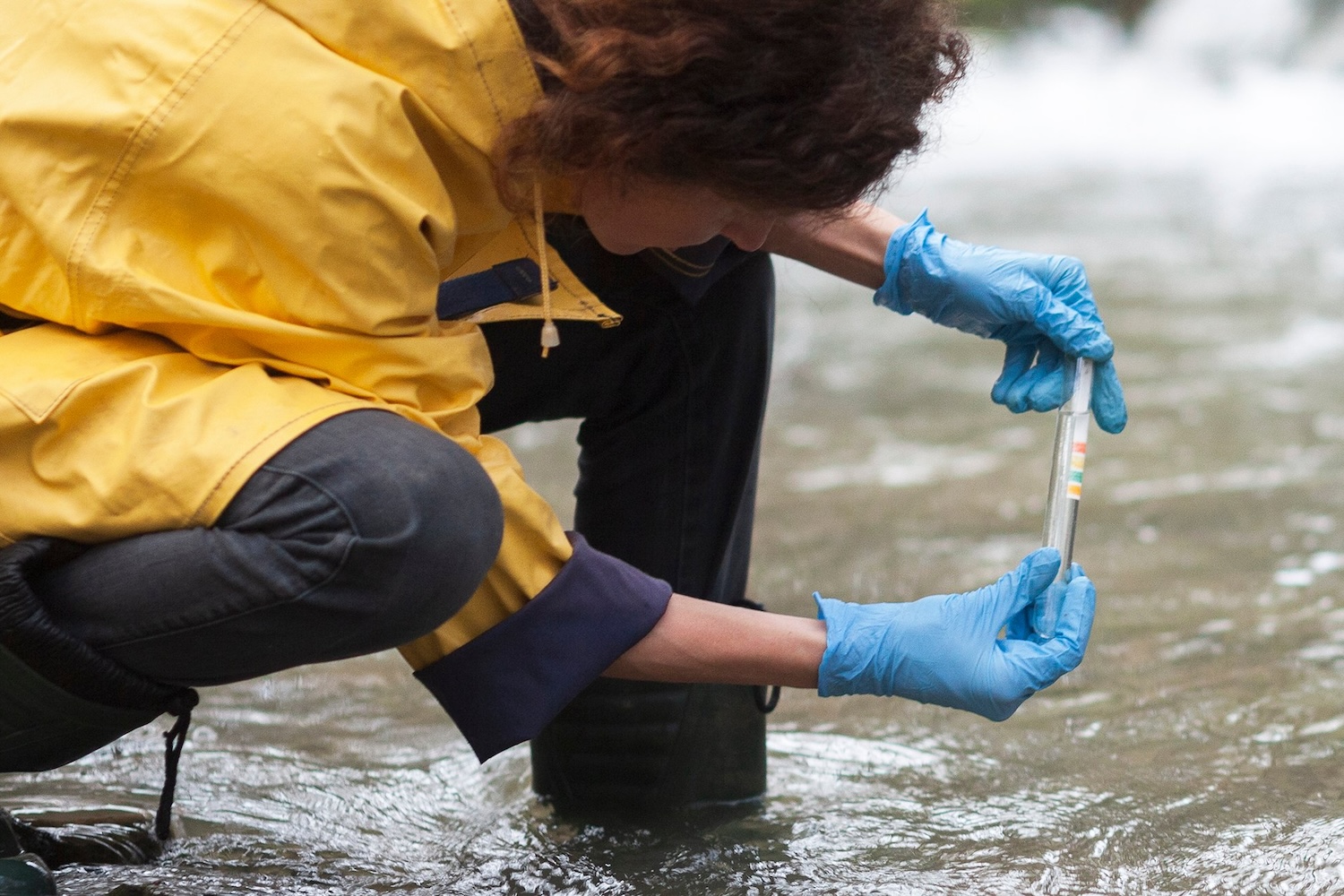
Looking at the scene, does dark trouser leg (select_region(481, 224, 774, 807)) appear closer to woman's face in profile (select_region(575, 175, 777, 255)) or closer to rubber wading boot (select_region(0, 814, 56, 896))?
woman's face in profile (select_region(575, 175, 777, 255))

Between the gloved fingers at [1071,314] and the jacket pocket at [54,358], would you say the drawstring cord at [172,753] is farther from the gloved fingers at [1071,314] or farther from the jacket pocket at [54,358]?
the gloved fingers at [1071,314]

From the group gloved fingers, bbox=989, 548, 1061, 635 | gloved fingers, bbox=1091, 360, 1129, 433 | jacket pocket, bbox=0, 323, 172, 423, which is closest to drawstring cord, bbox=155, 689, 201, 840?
jacket pocket, bbox=0, 323, 172, 423

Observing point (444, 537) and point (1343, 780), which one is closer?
point (444, 537)

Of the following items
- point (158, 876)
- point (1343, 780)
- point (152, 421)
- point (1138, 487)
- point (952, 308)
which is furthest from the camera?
point (1138, 487)

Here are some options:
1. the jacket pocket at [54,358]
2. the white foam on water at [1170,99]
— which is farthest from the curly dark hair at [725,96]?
the white foam on water at [1170,99]

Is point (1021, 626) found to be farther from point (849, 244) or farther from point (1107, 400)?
point (849, 244)

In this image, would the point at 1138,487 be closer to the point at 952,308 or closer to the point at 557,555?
the point at 952,308

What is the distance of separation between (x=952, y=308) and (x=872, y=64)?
1.63 ft

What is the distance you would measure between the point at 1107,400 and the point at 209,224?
901 millimetres

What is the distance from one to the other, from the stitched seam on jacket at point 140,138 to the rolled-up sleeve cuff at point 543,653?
0.42m

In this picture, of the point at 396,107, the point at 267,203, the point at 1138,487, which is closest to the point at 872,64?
the point at 396,107

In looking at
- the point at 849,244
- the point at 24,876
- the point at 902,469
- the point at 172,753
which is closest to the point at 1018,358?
the point at 849,244

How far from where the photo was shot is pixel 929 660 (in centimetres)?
134

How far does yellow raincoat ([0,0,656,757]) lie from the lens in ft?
3.69
